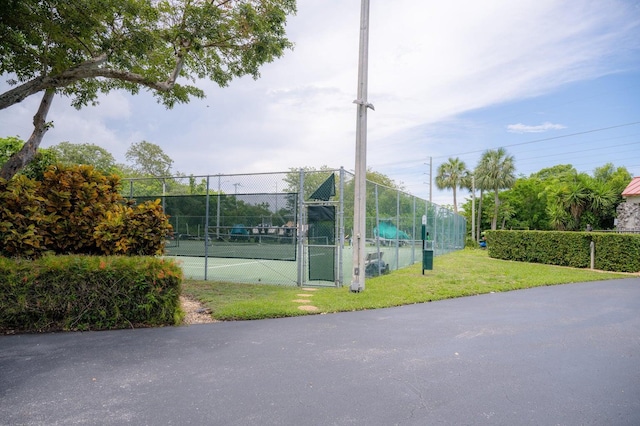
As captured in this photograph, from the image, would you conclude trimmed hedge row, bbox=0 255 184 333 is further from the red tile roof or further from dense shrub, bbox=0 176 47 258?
the red tile roof

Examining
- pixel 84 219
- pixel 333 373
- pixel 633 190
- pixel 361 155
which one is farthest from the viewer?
pixel 633 190

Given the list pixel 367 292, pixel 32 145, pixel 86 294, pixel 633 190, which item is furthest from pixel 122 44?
pixel 633 190

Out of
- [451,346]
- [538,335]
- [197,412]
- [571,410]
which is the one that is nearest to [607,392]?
[571,410]

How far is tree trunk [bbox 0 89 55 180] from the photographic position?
24.7 ft

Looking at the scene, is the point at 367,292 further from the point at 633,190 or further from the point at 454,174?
the point at 454,174

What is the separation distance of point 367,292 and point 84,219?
5.53 meters

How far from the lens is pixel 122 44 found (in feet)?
25.8

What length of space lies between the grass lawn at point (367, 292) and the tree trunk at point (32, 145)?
3.93 meters

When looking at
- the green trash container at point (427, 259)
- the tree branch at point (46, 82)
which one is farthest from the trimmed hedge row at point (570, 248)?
the tree branch at point (46, 82)

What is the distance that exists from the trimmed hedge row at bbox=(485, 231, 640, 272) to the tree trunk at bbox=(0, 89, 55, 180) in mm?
17100

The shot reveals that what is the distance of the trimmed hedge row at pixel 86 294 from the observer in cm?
549

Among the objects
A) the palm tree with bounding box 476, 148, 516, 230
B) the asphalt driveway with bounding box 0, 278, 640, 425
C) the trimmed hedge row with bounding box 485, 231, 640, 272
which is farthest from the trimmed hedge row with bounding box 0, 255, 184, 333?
the palm tree with bounding box 476, 148, 516, 230

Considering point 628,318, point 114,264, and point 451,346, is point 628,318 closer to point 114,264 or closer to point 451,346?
point 451,346

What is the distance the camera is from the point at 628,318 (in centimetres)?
675
